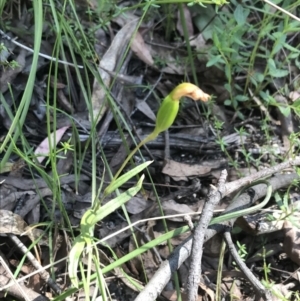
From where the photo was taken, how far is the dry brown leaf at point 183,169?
5.04 feet

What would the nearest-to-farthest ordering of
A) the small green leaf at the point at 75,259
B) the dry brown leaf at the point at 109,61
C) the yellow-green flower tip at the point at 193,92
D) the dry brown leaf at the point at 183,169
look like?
1. the yellow-green flower tip at the point at 193,92
2. the small green leaf at the point at 75,259
3. the dry brown leaf at the point at 183,169
4. the dry brown leaf at the point at 109,61

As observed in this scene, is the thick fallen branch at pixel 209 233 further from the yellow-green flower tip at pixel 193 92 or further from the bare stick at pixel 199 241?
the yellow-green flower tip at pixel 193 92

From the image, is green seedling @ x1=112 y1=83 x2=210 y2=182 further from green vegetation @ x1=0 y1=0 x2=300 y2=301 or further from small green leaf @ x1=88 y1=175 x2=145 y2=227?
green vegetation @ x1=0 y1=0 x2=300 y2=301

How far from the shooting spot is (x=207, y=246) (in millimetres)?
1385

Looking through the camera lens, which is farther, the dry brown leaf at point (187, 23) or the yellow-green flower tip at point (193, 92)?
the dry brown leaf at point (187, 23)

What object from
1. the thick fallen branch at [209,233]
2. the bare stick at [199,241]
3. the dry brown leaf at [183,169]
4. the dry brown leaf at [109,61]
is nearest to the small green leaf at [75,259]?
A: the thick fallen branch at [209,233]

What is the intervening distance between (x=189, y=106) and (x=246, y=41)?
0.28 metres

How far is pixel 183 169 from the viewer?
155cm

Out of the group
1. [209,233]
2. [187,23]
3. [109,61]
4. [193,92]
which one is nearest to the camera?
[193,92]

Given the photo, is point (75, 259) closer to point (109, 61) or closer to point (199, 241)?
point (199, 241)

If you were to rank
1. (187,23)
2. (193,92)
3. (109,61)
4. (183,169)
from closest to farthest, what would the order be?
(193,92)
(183,169)
(109,61)
(187,23)

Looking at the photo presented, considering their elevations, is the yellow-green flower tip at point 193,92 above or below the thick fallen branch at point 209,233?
above

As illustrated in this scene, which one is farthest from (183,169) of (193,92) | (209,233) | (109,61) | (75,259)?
(193,92)

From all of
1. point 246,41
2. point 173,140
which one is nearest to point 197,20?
point 246,41
